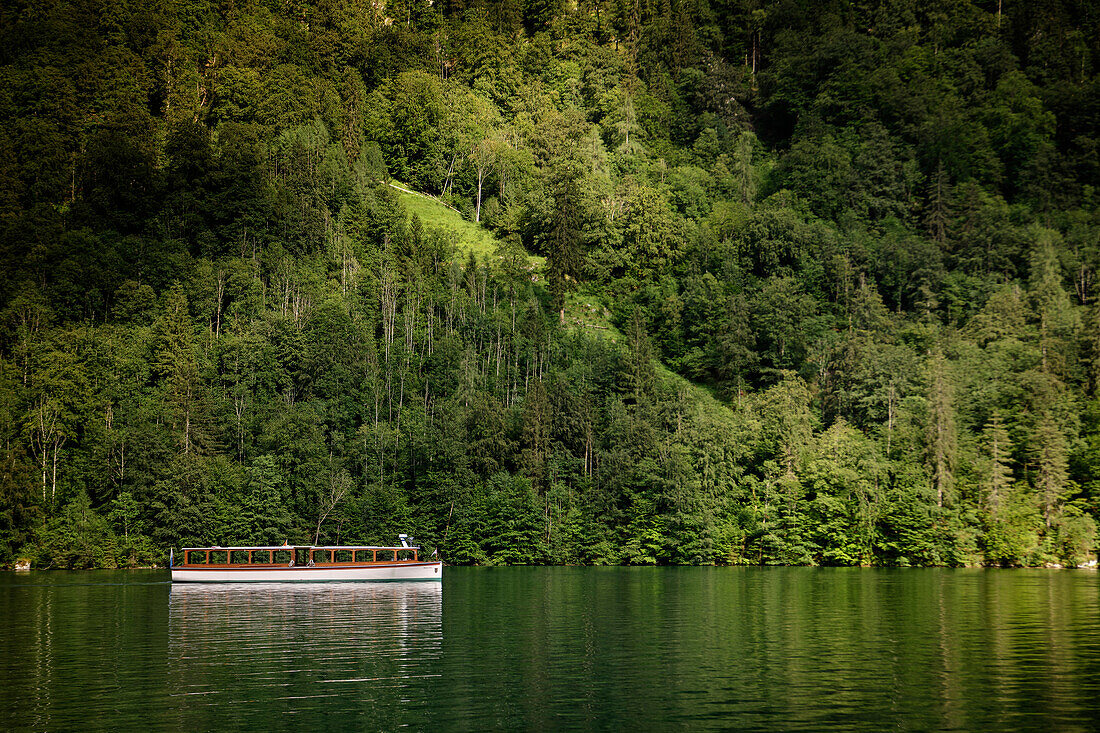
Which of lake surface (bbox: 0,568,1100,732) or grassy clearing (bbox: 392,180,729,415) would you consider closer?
lake surface (bbox: 0,568,1100,732)

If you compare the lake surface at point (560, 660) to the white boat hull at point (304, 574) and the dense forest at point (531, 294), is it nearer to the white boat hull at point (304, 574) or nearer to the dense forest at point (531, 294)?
the white boat hull at point (304, 574)

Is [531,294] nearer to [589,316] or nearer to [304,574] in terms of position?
[589,316]

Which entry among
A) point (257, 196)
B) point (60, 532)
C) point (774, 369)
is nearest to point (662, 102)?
point (774, 369)

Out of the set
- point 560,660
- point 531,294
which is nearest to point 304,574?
point 560,660

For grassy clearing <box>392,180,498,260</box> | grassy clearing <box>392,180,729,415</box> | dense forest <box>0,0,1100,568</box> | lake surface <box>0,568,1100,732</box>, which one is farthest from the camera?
grassy clearing <box>392,180,498,260</box>

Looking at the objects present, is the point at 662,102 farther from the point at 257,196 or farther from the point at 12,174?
the point at 12,174

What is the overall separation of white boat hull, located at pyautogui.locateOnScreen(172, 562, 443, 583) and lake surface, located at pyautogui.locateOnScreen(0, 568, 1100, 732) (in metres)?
9.53

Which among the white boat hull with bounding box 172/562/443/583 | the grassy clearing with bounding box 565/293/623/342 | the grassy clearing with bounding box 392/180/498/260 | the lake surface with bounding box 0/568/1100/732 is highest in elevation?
the grassy clearing with bounding box 392/180/498/260

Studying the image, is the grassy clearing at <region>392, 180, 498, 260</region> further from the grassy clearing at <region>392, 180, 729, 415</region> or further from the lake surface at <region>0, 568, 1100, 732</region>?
the lake surface at <region>0, 568, 1100, 732</region>

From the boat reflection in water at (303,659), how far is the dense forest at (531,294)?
41.0 metres

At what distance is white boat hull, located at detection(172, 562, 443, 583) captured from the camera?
81.8m

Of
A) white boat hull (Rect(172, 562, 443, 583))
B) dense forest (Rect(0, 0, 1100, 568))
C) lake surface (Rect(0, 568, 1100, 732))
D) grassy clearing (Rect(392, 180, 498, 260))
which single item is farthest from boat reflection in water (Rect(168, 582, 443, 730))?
grassy clearing (Rect(392, 180, 498, 260))

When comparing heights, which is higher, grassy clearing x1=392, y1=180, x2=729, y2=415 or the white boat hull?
grassy clearing x1=392, y1=180, x2=729, y2=415

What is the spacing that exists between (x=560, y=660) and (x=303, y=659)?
11121 mm
